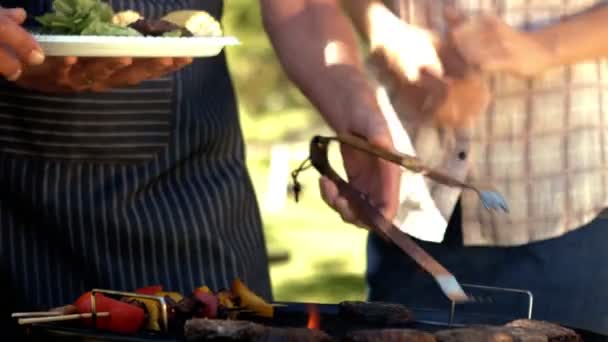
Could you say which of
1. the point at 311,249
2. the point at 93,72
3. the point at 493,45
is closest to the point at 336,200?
the point at 493,45

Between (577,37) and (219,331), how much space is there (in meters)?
0.87

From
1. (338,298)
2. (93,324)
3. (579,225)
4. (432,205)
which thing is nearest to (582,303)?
(579,225)

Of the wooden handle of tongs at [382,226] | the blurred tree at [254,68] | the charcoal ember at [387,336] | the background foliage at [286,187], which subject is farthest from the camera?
the blurred tree at [254,68]

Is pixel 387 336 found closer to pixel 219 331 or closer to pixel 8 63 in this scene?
pixel 219 331

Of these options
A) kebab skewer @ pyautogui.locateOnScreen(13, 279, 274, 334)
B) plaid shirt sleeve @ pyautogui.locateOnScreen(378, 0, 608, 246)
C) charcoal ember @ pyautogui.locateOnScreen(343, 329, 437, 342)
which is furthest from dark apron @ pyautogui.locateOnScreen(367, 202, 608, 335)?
charcoal ember @ pyautogui.locateOnScreen(343, 329, 437, 342)

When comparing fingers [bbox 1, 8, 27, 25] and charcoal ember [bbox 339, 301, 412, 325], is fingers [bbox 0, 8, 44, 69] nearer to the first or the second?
fingers [bbox 1, 8, 27, 25]

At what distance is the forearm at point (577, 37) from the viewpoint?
217 centimetres

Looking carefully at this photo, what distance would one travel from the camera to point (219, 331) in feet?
5.23

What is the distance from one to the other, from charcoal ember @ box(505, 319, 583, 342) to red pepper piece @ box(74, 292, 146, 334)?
1.54 feet

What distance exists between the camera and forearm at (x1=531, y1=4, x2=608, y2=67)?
217 cm

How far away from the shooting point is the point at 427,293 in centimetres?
248

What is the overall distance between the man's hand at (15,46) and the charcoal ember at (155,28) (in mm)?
252

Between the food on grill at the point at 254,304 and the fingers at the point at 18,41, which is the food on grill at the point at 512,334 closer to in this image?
the food on grill at the point at 254,304

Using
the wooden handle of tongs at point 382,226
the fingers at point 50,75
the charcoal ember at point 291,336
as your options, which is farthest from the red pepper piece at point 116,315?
the fingers at point 50,75
